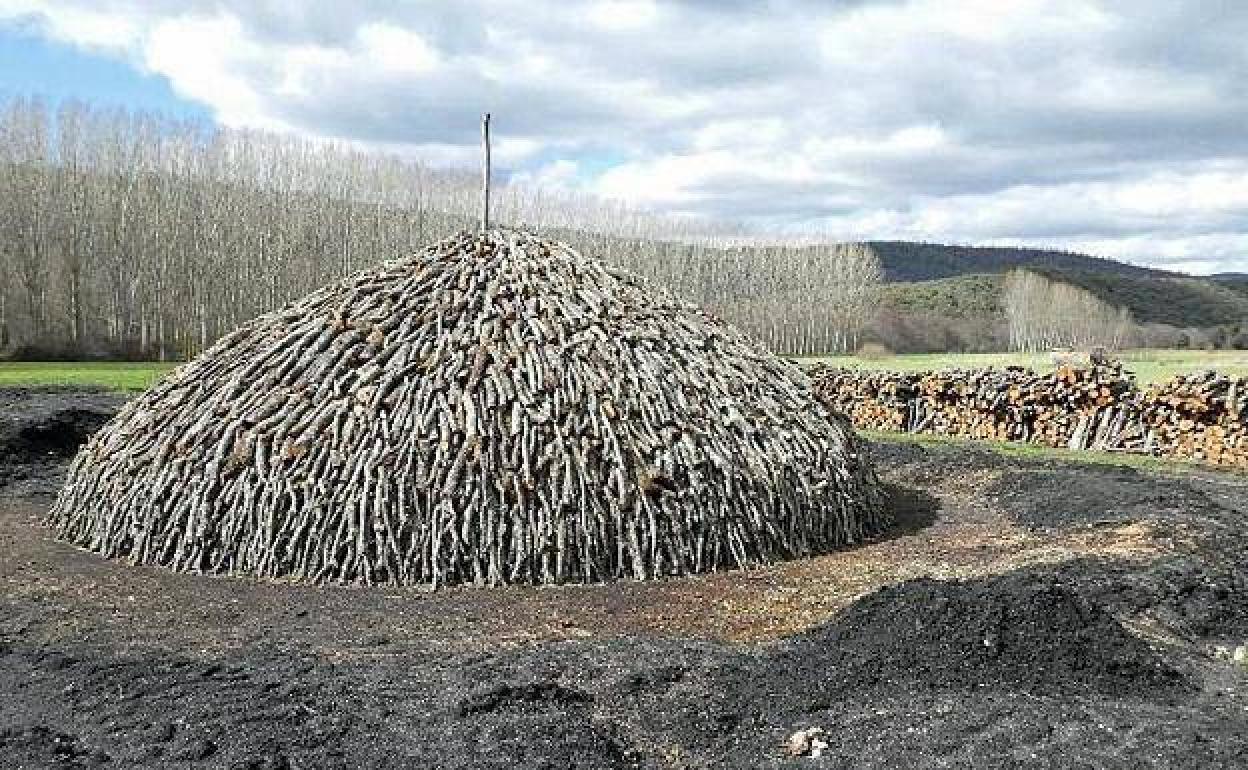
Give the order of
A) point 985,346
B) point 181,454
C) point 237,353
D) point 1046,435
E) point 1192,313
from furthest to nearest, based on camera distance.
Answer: point 1192,313 < point 985,346 < point 1046,435 < point 237,353 < point 181,454

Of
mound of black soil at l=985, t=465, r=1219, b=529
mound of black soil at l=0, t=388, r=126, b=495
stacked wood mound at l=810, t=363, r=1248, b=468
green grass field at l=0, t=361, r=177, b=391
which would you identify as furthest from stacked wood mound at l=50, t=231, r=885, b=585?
green grass field at l=0, t=361, r=177, b=391

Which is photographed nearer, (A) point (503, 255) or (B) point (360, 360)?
(B) point (360, 360)

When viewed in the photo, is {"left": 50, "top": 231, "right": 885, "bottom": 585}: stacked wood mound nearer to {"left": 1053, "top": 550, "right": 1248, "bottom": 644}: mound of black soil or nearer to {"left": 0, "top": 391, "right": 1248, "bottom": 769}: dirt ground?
{"left": 0, "top": 391, "right": 1248, "bottom": 769}: dirt ground

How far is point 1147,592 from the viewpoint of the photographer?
7.09 meters

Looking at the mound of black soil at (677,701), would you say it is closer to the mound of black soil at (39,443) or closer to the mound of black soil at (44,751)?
the mound of black soil at (44,751)

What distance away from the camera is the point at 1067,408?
61.9 feet

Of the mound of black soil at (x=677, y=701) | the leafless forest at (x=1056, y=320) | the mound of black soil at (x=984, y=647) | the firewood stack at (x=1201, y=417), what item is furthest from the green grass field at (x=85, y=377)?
the leafless forest at (x=1056, y=320)

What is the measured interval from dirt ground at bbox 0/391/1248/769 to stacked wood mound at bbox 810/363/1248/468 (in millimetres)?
8219

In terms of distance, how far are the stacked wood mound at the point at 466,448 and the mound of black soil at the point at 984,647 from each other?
2.03 metres

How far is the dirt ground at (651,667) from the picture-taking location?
4.60 m

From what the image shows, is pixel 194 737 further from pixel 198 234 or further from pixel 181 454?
pixel 198 234

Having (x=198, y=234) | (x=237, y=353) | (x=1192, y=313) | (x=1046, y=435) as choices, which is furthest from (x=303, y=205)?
(x=1192, y=313)

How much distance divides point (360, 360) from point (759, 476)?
9.88ft

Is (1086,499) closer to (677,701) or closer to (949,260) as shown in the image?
(677,701)
